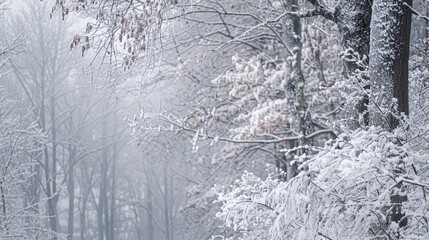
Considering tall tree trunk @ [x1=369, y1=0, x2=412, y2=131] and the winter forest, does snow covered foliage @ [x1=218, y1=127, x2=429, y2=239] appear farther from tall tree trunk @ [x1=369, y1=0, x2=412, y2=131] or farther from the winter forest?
tall tree trunk @ [x1=369, y1=0, x2=412, y2=131]

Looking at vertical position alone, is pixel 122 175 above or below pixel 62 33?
below

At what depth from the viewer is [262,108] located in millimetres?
10078

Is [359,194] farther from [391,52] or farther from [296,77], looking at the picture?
[296,77]

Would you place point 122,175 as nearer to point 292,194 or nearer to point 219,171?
point 219,171

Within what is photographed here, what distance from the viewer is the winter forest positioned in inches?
151

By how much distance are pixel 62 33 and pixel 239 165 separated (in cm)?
1398

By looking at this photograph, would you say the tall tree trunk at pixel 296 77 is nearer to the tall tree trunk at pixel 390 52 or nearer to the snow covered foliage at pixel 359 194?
the tall tree trunk at pixel 390 52

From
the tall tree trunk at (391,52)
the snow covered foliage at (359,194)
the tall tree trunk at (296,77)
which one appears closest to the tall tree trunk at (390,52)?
the tall tree trunk at (391,52)

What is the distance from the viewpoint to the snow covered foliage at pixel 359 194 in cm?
361

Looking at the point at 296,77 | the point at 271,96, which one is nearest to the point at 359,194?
the point at 296,77

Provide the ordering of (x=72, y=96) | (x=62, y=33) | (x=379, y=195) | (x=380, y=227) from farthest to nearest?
(x=72, y=96), (x=62, y=33), (x=380, y=227), (x=379, y=195)

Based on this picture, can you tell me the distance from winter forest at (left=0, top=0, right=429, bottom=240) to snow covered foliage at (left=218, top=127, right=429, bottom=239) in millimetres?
13

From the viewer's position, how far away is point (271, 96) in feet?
38.3

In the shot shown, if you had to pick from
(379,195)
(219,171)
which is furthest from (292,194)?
(219,171)
